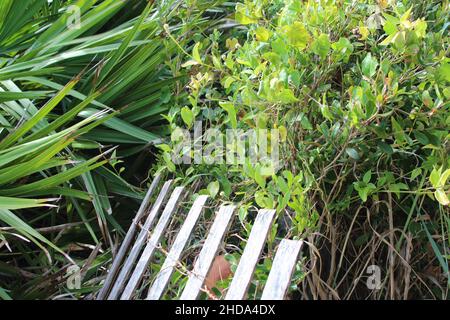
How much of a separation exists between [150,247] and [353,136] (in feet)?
2.05

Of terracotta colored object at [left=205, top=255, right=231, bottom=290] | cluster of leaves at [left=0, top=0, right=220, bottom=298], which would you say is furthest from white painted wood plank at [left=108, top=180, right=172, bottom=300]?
terracotta colored object at [left=205, top=255, right=231, bottom=290]

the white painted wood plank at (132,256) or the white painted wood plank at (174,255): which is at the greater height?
the white painted wood plank at (174,255)

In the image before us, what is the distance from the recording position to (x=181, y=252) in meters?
1.67

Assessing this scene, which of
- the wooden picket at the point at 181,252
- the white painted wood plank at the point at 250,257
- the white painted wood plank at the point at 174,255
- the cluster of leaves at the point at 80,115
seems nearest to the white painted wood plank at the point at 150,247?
the wooden picket at the point at 181,252

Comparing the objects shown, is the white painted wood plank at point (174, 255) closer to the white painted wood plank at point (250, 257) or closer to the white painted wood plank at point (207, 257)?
the white painted wood plank at point (207, 257)

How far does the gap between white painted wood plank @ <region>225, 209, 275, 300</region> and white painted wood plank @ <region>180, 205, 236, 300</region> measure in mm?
105

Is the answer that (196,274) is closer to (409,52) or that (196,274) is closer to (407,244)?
(407,244)

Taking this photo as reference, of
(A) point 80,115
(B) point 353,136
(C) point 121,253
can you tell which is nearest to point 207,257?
(B) point 353,136

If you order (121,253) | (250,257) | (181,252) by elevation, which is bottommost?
(121,253)

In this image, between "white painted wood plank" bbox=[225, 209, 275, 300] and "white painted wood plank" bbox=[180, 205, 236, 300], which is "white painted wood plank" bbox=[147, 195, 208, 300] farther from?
"white painted wood plank" bbox=[225, 209, 275, 300]

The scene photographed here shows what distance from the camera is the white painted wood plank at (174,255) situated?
1626 millimetres

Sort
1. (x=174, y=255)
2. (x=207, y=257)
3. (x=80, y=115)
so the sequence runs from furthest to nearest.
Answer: (x=80, y=115) < (x=174, y=255) < (x=207, y=257)

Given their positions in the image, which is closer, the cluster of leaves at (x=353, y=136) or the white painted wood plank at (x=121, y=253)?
the cluster of leaves at (x=353, y=136)

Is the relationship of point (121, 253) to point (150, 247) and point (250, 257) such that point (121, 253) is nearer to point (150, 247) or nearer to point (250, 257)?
point (150, 247)
